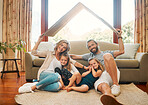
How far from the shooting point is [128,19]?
419 cm

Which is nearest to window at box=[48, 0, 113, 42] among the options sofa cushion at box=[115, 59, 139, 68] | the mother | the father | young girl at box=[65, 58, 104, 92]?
sofa cushion at box=[115, 59, 139, 68]

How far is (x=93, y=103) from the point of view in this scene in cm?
147

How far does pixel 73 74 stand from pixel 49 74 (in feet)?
1.05

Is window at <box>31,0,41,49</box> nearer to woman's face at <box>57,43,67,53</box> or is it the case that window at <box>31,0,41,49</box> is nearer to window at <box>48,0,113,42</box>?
window at <box>48,0,113,42</box>

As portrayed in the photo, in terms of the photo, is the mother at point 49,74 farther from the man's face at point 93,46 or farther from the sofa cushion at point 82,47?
the sofa cushion at point 82,47

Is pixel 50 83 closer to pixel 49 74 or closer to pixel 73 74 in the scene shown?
pixel 49 74

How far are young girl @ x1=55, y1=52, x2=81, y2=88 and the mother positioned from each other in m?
0.06

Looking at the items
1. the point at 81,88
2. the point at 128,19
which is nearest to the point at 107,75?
the point at 81,88

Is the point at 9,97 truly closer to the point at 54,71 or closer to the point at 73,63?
the point at 54,71

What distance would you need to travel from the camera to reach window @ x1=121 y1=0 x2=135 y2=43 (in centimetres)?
416

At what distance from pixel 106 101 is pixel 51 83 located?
883mm

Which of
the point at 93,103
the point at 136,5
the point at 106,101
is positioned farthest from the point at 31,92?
the point at 136,5

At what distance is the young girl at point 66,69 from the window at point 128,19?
2580 mm

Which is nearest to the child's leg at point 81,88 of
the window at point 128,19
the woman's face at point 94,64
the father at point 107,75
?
the father at point 107,75
